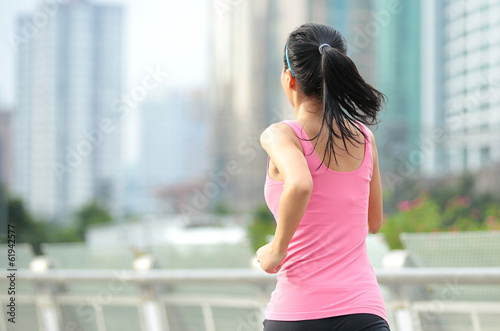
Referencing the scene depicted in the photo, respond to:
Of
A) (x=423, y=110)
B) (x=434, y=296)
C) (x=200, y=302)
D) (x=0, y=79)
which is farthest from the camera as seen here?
(x=423, y=110)

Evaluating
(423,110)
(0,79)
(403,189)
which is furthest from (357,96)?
(423,110)

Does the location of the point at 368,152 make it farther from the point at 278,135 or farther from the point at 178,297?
the point at 178,297

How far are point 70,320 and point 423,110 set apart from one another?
185ft

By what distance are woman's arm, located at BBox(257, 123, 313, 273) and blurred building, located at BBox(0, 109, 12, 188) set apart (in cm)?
3089

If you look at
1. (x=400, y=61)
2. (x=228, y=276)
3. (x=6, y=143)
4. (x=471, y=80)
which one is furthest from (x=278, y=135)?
(x=471, y=80)

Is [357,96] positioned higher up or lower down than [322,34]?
lower down

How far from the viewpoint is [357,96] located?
1424 mm

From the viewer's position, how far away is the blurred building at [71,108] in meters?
43.6

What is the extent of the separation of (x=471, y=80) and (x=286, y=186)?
5907 centimetres

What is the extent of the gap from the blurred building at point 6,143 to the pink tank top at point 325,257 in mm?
30901

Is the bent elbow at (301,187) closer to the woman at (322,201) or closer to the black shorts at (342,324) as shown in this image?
the woman at (322,201)

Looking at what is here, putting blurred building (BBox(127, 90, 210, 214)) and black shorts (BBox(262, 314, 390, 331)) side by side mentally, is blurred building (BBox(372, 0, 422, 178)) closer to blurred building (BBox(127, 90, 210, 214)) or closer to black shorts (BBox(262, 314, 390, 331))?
blurred building (BBox(127, 90, 210, 214))

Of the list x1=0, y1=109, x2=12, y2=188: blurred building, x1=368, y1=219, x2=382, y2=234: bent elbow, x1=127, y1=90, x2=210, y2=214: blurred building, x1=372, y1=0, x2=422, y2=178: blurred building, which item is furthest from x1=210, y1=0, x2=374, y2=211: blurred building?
x1=368, y1=219, x2=382, y2=234: bent elbow

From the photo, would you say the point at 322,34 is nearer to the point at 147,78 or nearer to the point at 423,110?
the point at 147,78
